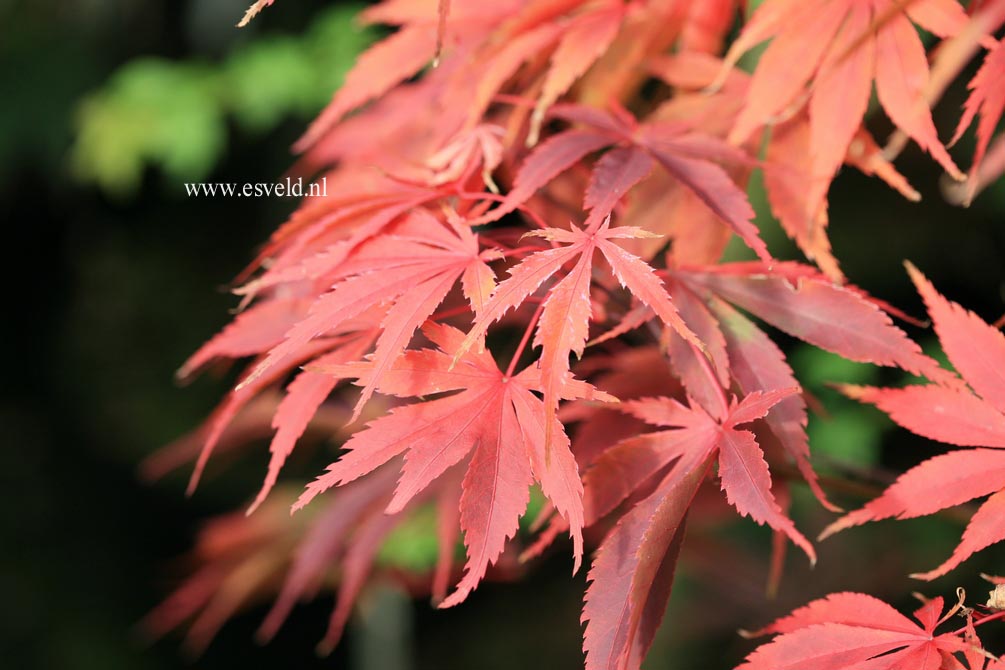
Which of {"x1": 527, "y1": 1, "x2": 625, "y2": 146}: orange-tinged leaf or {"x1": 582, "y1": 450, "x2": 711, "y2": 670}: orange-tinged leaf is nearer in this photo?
{"x1": 582, "y1": 450, "x2": 711, "y2": 670}: orange-tinged leaf

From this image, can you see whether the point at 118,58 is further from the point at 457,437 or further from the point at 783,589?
the point at 457,437

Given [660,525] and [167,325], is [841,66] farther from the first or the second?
[167,325]

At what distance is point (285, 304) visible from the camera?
1.92 feet

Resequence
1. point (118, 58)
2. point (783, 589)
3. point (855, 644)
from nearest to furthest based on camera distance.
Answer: point (855, 644) < point (783, 589) < point (118, 58)

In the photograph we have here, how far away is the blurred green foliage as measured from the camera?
165cm

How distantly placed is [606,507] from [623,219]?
20 centimetres

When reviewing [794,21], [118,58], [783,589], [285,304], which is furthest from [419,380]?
[118,58]

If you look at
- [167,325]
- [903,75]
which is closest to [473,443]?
[903,75]

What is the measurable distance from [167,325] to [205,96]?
0.78m

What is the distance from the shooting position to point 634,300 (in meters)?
0.53

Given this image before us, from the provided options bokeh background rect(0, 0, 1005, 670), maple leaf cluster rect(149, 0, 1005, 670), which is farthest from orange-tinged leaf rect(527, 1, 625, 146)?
bokeh background rect(0, 0, 1005, 670)

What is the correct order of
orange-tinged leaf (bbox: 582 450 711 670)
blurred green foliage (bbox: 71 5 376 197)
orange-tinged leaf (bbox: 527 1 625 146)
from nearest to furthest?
orange-tinged leaf (bbox: 582 450 711 670)
orange-tinged leaf (bbox: 527 1 625 146)
blurred green foliage (bbox: 71 5 376 197)

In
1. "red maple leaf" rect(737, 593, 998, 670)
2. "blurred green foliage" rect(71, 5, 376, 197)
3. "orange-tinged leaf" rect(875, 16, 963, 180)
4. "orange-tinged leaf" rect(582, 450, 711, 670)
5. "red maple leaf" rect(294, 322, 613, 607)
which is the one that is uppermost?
"orange-tinged leaf" rect(875, 16, 963, 180)

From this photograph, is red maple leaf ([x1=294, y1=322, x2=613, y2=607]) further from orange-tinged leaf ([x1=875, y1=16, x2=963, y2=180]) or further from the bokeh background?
the bokeh background
